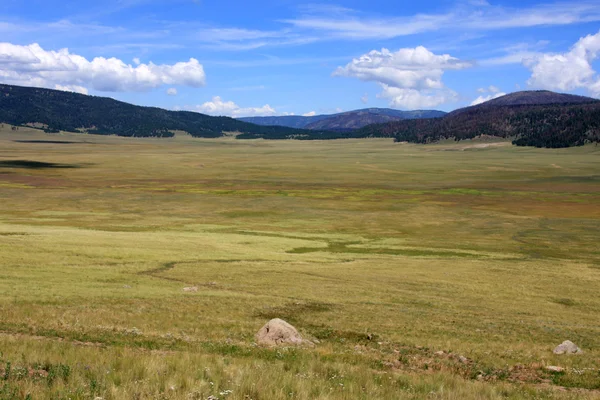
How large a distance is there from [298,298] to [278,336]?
11366 mm

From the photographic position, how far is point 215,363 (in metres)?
14.5

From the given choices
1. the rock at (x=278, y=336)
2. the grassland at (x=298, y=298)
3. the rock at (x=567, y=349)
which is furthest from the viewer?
the rock at (x=567, y=349)

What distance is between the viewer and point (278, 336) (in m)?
21.1

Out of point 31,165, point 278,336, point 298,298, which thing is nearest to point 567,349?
point 278,336

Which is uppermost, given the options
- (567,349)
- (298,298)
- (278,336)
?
(278,336)

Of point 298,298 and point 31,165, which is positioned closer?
point 298,298

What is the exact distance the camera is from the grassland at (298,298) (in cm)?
1333

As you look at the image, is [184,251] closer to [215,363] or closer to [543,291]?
[543,291]

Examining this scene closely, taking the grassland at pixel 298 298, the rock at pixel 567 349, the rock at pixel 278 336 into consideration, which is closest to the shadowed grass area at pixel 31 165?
the grassland at pixel 298 298

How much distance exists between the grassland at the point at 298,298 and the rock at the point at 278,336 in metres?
0.67

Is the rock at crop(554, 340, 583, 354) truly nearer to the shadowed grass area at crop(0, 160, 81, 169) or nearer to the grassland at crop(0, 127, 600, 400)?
the grassland at crop(0, 127, 600, 400)

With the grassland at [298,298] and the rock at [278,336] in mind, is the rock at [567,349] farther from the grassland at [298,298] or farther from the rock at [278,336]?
the rock at [278,336]

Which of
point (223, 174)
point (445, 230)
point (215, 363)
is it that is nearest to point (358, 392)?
point (215, 363)

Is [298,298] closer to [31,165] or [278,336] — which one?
[278,336]
